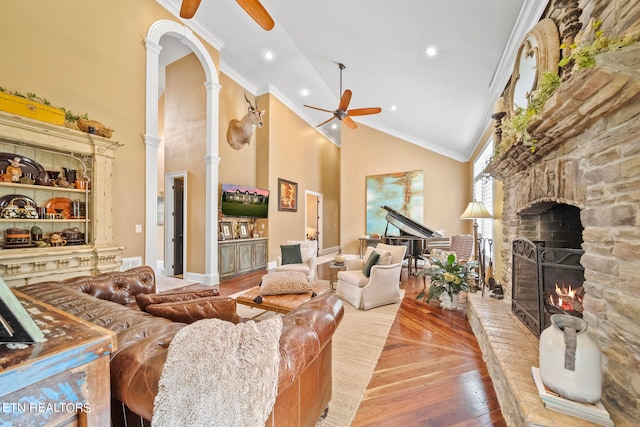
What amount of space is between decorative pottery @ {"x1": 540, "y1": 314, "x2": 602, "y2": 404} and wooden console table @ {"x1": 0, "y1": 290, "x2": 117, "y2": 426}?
1892 millimetres

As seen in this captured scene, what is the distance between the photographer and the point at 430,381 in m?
1.99

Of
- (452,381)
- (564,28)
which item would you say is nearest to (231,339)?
(452,381)

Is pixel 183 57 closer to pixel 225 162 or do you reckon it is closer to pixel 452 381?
pixel 225 162

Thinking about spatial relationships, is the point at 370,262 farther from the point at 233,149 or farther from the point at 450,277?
the point at 233,149

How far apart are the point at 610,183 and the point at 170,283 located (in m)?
5.94

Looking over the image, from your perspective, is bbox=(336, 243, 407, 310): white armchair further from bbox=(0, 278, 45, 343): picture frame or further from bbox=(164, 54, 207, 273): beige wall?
bbox=(0, 278, 45, 343): picture frame

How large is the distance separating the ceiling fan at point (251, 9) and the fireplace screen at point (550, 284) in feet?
10.5

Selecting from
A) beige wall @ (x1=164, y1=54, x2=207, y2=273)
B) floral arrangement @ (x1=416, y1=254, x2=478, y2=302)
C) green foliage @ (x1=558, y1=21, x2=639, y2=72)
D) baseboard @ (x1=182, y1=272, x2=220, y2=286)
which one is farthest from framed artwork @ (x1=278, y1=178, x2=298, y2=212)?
green foliage @ (x1=558, y1=21, x2=639, y2=72)

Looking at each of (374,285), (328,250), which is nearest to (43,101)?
(374,285)

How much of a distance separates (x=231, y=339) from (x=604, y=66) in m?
1.97

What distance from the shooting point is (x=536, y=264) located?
203cm

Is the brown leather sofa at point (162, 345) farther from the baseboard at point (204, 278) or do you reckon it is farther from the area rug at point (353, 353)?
the baseboard at point (204, 278)

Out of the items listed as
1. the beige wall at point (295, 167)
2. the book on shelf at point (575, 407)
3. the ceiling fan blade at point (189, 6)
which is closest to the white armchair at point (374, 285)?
the book on shelf at point (575, 407)

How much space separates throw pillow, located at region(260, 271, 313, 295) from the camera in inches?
109
